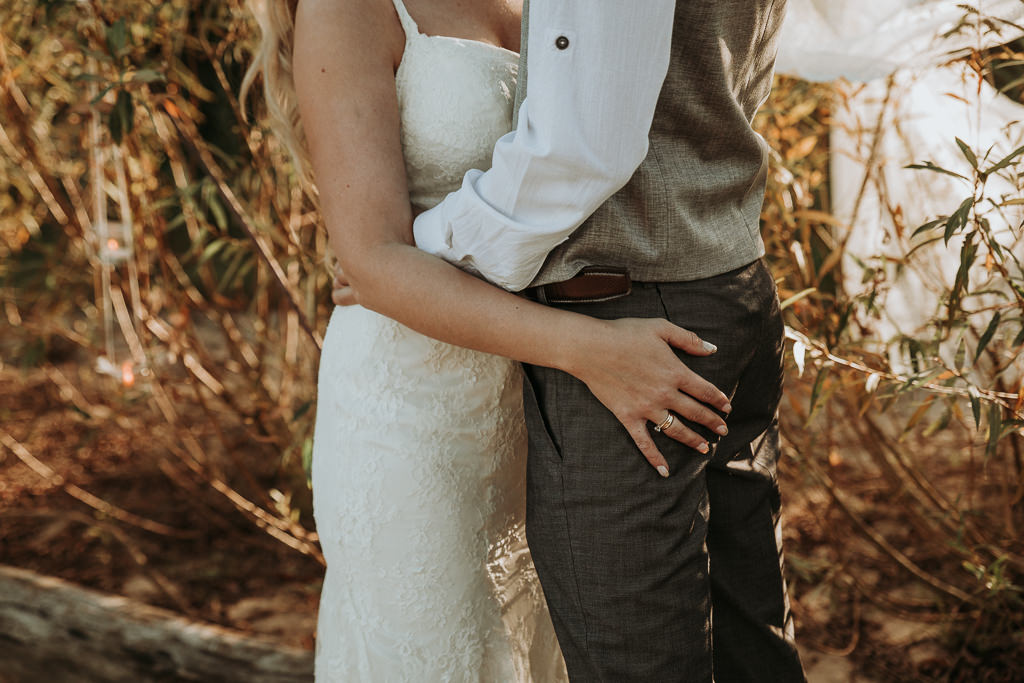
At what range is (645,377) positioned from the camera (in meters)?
0.98

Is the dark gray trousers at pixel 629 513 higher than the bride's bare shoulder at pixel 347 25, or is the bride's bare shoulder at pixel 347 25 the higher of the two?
the bride's bare shoulder at pixel 347 25

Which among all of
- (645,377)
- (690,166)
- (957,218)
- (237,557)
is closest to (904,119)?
(957,218)

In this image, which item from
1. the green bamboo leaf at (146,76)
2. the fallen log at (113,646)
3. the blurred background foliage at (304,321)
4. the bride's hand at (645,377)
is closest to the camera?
the bride's hand at (645,377)

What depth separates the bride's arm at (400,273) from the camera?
987 millimetres

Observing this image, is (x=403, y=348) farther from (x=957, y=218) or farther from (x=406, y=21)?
(x=957, y=218)

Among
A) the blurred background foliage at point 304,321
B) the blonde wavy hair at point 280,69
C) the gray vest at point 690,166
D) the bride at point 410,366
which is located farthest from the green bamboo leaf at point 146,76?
the gray vest at point 690,166

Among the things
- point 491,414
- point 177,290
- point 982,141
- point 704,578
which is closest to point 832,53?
point 982,141

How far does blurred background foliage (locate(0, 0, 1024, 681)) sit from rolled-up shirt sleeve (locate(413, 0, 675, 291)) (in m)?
0.56

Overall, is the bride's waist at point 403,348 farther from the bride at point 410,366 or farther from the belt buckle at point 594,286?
the belt buckle at point 594,286

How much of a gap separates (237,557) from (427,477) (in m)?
1.98

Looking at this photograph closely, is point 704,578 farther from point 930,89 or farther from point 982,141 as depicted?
point 930,89

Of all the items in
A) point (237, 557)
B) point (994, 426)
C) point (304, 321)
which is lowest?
point (237, 557)

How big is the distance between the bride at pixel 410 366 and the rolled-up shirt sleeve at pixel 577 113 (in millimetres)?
143

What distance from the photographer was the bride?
114cm
